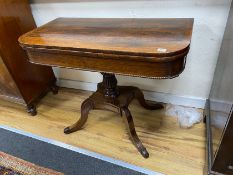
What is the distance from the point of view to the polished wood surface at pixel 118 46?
2.65 feet

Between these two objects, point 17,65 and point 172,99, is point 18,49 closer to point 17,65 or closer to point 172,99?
point 17,65

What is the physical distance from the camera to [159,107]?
1560 mm

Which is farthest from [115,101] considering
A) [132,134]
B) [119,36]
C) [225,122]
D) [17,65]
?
[17,65]

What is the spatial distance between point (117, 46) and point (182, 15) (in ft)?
1.79

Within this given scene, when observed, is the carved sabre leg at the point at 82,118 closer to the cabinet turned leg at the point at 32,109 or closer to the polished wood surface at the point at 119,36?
the cabinet turned leg at the point at 32,109

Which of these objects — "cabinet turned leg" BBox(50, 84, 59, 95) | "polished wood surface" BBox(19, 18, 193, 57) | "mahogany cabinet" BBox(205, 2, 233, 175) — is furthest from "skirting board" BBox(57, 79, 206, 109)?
"polished wood surface" BBox(19, 18, 193, 57)

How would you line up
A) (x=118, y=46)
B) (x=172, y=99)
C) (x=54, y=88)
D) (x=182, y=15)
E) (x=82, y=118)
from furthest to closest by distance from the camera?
(x=54, y=88) → (x=172, y=99) → (x=82, y=118) → (x=182, y=15) → (x=118, y=46)

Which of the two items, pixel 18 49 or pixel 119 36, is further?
pixel 18 49

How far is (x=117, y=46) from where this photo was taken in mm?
861

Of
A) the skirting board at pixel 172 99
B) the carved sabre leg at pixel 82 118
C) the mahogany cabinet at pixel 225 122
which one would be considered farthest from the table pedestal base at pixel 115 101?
the mahogany cabinet at pixel 225 122

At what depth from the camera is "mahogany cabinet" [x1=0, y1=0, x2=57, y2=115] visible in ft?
4.38

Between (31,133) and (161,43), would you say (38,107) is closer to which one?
(31,133)

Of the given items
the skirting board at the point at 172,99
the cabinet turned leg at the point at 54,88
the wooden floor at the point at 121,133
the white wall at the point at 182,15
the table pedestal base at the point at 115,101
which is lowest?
the wooden floor at the point at 121,133

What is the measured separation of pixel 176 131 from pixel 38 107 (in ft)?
3.59
